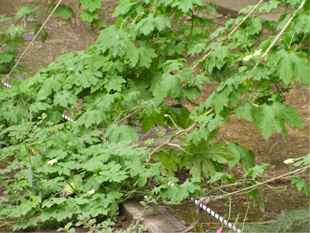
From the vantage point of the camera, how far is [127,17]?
5.68 meters

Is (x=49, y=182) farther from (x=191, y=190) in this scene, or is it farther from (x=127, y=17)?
(x=127, y=17)

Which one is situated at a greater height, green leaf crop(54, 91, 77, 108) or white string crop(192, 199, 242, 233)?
green leaf crop(54, 91, 77, 108)

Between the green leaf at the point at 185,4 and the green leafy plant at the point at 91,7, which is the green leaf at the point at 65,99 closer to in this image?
the green leafy plant at the point at 91,7

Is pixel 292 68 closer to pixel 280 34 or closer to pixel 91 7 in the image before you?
pixel 280 34

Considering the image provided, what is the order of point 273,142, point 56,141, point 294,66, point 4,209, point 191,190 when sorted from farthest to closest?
point 273,142 → point 56,141 → point 4,209 → point 191,190 → point 294,66

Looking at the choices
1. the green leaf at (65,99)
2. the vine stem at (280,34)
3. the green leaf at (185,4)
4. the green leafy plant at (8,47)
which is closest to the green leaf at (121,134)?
the green leaf at (65,99)

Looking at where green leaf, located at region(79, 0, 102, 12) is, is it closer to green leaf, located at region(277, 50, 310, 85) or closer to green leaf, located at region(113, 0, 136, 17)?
green leaf, located at region(113, 0, 136, 17)

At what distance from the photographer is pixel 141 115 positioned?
5.25m

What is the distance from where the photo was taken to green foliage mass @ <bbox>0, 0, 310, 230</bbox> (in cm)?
454

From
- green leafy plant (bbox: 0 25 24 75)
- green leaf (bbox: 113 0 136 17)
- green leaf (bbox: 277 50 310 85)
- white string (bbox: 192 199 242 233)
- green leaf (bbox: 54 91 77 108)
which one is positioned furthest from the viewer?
green leafy plant (bbox: 0 25 24 75)

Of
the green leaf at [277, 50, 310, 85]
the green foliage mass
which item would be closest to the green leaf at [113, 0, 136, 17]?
the green foliage mass

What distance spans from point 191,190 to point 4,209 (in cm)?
117

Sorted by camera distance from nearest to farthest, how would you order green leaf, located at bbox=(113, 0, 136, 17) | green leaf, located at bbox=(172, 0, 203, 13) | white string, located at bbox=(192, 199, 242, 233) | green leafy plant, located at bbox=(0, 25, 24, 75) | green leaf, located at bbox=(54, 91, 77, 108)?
white string, located at bbox=(192, 199, 242, 233) → green leaf, located at bbox=(172, 0, 203, 13) → green leaf, located at bbox=(113, 0, 136, 17) → green leaf, located at bbox=(54, 91, 77, 108) → green leafy plant, located at bbox=(0, 25, 24, 75)

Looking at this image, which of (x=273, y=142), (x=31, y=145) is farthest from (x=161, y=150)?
(x=273, y=142)
